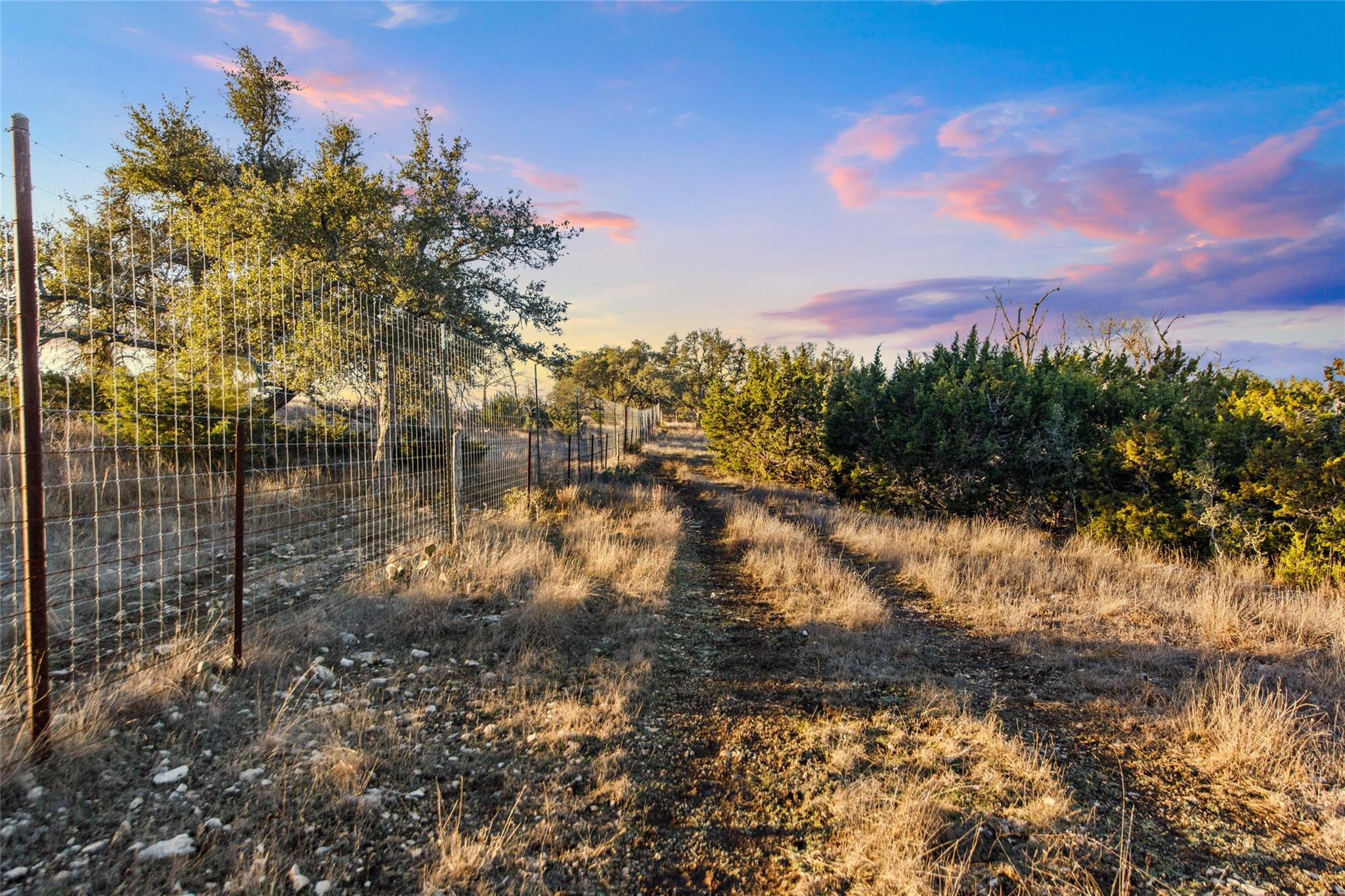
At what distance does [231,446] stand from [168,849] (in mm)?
2523

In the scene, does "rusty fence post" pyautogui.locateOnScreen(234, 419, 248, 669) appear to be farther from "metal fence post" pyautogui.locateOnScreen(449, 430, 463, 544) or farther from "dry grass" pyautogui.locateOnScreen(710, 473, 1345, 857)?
"dry grass" pyautogui.locateOnScreen(710, 473, 1345, 857)

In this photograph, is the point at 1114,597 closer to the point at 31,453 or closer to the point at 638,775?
the point at 638,775

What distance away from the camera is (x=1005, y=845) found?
277cm

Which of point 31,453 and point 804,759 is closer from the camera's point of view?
point 31,453

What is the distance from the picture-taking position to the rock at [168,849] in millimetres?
2385

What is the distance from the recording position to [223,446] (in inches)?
153

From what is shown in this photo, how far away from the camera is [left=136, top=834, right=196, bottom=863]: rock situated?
2.38m

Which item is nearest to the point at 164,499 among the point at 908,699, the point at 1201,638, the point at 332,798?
the point at 332,798

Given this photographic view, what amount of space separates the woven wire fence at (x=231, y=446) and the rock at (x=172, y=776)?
38.3 inches

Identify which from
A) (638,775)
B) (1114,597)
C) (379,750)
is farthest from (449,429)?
(1114,597)

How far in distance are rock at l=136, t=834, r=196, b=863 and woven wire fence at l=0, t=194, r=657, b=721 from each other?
1.45 meters

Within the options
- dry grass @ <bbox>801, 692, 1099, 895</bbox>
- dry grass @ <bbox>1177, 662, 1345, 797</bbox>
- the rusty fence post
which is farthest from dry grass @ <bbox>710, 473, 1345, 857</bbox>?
the rusty fence post

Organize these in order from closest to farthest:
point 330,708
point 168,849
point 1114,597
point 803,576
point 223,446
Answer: point 168,849, point 330,708, point 223,446, point 1114,597, point 803,576

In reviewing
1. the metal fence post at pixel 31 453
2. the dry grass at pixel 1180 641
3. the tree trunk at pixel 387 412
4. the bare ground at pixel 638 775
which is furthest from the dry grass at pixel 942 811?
the tree trunk at pixel 387 412
